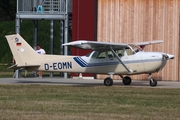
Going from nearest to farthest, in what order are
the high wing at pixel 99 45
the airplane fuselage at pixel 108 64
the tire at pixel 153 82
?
the high wing at pixel 99 45 → the airplane fuselage at pixel 108 64 → the tire at pixel 153 82

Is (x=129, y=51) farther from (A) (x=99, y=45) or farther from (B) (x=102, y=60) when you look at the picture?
(A) (x=99, y=45)

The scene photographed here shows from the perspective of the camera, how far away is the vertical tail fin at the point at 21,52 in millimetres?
24047

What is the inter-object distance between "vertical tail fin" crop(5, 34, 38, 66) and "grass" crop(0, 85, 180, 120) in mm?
3587

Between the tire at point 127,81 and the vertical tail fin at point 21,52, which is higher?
the vertical tail fin at point 21,52

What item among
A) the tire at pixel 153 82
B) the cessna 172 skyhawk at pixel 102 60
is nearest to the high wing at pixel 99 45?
the cessna 172 skyhawk at pixel 102 60

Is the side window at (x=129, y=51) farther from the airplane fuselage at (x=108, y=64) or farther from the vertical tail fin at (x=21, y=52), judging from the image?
the vertical tail fin at (x=21, y=52)

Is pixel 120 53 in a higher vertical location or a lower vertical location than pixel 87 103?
higher

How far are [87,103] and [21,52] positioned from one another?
906 centimetres

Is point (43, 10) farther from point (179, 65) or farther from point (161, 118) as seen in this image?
point (161, 118)

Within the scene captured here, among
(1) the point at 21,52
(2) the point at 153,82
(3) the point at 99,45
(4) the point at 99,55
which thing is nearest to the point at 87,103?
(3) the point at 99,45

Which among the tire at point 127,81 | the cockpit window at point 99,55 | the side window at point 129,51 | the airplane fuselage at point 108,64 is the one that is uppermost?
the side window at point 129,51

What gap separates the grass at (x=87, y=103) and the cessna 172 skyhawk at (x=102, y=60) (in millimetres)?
2081

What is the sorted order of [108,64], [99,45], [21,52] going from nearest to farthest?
[99,45] < [108,64] < [21,52]

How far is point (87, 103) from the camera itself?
51.4 ft
